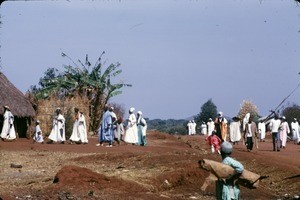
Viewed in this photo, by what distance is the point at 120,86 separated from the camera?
1545 inches

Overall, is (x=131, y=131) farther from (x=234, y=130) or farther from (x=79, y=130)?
(x=234, y=130)

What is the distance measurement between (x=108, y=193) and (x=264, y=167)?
601cm

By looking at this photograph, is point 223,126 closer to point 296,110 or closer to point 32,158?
point 32,158

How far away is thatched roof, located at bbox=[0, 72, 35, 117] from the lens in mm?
31236

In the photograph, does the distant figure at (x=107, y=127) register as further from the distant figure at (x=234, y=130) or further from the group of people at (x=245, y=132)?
the distant figure at (x=234, y=130)

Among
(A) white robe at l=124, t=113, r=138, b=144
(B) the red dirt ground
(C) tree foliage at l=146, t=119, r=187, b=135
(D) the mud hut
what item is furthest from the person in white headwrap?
(C) tree foliage at l=146, t=119, r=187, b=135

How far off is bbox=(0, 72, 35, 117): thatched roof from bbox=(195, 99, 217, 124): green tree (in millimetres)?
44762

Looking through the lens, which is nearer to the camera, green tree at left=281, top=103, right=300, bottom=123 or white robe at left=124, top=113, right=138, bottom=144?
white robe at left=124, top=113, right=138, bottom=144

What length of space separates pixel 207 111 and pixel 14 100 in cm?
4861

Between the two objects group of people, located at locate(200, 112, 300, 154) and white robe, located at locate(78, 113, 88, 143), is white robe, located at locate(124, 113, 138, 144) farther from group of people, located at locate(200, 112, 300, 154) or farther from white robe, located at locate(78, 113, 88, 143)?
group of people, located at locate(200, 112, 300, 154)

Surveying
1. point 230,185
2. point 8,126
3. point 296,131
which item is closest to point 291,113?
point 296,131

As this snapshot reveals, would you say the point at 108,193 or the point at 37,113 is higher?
the point at 37,113

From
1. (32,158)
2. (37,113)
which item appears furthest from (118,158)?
(37,113)

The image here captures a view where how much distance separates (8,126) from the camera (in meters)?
27.8
